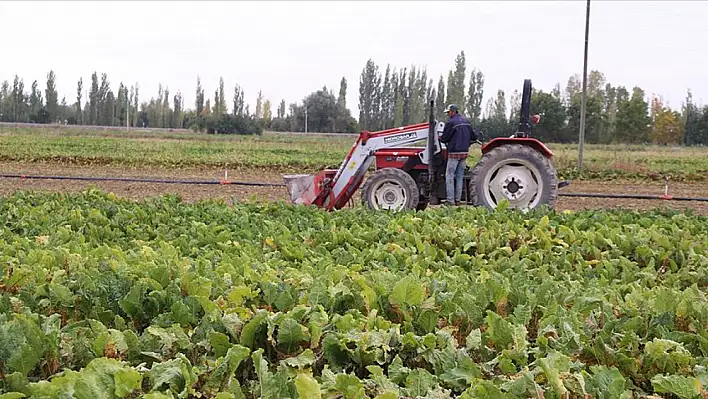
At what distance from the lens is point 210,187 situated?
17125 millimetres

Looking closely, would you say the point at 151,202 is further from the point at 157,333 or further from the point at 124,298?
the point at 157,333

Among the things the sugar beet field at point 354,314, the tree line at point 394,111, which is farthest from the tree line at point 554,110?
the sugar beet field at point 354,314

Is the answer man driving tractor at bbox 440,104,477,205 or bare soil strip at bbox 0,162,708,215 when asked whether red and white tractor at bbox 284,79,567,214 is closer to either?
man driving tractor at bbox 440,104,477,205

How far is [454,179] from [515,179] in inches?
33.9

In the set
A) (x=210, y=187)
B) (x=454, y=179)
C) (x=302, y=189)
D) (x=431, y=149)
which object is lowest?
(x=210, y=187)

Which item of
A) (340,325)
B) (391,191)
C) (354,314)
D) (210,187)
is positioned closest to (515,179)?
(391,191)

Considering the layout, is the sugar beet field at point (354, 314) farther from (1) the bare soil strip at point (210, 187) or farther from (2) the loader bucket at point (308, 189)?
(1) the bare soil strip at point (210, 187)

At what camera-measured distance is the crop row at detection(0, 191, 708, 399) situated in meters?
2.52

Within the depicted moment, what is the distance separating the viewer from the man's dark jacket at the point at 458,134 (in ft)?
31.5

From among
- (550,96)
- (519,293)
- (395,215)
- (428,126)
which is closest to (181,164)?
(428,126)

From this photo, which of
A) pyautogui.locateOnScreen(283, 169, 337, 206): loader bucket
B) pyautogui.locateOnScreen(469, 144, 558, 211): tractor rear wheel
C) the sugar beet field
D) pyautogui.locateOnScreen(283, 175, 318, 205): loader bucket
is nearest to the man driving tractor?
pyautogui.locateOnScreen(469, 144, 558, 211): tractor rear wheel

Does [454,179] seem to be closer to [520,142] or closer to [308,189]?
[520,142]

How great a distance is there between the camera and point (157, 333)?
9.73 ft

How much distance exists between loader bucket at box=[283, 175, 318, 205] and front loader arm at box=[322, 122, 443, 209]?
0.91ft
